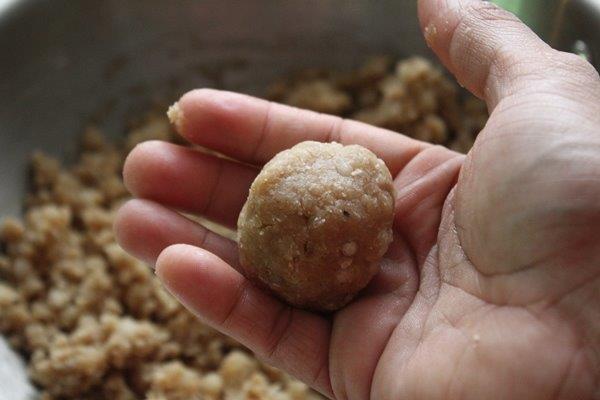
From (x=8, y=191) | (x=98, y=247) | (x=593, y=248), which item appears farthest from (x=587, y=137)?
(x=8, y=191)

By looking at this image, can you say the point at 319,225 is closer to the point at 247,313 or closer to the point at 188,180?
the point at 247,313

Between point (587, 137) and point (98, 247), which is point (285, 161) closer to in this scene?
point (587, 137)

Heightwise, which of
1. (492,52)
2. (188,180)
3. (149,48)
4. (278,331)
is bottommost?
(278,331)

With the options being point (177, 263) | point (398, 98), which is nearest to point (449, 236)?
point (177, 263)

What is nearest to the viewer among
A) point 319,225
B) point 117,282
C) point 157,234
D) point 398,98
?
point 319,225

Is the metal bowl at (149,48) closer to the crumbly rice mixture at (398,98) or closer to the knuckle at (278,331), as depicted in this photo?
the crumbly rice mixture at (398,98)

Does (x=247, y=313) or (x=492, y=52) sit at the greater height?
(x=492, y=52)

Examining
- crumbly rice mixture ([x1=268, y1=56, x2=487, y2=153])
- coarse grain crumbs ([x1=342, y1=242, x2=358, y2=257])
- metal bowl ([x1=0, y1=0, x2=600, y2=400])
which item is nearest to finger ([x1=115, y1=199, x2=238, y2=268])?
Result: coarse grain crumbs ([x1=342, y1=242, x2=358, y2=257])
